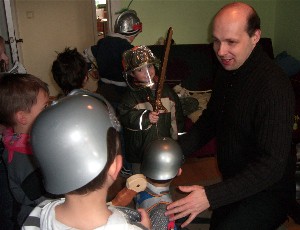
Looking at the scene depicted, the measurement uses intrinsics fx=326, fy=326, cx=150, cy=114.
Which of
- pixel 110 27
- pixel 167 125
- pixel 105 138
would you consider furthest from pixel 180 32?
pixel 105 138

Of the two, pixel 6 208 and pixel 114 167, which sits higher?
pixel 114 167

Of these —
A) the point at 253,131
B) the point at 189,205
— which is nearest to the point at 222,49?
the point at 253,131

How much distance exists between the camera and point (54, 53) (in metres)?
6.29

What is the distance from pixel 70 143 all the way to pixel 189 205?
25.2 inches

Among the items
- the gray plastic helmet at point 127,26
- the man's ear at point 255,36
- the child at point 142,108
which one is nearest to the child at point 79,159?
the man's ear at point 255,36

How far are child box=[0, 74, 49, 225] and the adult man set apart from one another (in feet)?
2.12

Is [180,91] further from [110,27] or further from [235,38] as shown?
[235,38]

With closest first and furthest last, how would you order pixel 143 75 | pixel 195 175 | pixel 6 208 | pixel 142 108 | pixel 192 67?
1. pixel 6 208
2. pixel 143 75
3. pixel 142 108
4. pixel 195 175
5. pixel 192 67

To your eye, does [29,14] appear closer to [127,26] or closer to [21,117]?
[127,26]

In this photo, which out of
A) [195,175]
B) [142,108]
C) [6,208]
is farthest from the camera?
[195,175]

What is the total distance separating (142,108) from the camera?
7.91 ft

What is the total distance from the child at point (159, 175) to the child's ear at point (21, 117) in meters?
0.63

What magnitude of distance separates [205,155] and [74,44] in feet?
12.7

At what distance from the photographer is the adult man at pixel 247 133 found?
4.53 ft
